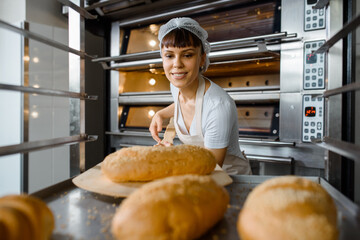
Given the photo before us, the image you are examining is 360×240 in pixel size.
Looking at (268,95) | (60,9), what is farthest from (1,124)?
(268,95)

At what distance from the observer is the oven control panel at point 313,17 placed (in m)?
1.63

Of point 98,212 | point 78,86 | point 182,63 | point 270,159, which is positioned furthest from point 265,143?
point 98,212

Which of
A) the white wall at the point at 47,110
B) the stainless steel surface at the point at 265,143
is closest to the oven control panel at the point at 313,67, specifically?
the stainless steel surface at the point at 265,143

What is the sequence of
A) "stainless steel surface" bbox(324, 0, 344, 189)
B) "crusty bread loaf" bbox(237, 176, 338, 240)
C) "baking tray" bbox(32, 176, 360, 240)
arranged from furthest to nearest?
"stainless steel surface" bbox(324, 0, 344, 189)
"baking tray" bbox(32, 176, 360, 240)
"crusty bread loaf" bbox(237, 176, 338, 240)

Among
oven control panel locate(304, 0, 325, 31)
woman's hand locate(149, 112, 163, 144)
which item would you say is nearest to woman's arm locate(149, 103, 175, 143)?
woman's hand locate(149, 112, 163, 144)

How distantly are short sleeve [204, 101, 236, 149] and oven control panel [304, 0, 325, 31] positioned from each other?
2.97ft

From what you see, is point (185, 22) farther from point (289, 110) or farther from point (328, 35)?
point (289, 110)

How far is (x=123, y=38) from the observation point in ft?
8.12

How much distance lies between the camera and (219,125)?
122 centimetres

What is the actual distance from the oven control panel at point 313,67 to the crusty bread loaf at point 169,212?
144 cm

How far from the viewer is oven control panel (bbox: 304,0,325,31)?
163 centimetres

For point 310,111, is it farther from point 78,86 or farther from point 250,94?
point 78,86

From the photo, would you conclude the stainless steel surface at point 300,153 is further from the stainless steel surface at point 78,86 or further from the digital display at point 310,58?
the stainless steel surface at point 78,86

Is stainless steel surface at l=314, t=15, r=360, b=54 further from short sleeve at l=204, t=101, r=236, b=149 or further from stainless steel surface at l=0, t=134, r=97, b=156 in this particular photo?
stainless steel surface at l=0, t=134, r=97, b=156
